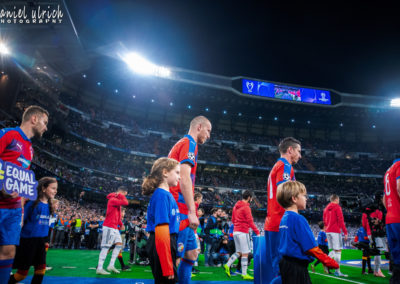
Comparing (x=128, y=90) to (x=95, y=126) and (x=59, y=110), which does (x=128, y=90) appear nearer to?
(x=95, y=126)

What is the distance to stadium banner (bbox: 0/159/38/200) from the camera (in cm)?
287

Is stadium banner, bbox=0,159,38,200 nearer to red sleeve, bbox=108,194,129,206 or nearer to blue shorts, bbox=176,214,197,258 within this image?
blue shorts, bbox=176,214,197,258

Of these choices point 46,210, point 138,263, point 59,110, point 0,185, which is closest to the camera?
point 0,185

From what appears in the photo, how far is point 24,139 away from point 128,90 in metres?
35.8

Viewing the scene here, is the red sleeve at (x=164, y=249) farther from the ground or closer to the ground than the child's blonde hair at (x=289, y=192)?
closer to the ground

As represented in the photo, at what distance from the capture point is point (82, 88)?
37031 mm

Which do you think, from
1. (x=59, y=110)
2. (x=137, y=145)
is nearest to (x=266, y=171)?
(x=137, y=145)

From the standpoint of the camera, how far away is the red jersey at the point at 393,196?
327cm

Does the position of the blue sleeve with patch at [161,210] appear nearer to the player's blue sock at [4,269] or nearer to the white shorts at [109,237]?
the player's blue sock at [4,269]

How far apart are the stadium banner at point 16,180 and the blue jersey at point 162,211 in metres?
1.89

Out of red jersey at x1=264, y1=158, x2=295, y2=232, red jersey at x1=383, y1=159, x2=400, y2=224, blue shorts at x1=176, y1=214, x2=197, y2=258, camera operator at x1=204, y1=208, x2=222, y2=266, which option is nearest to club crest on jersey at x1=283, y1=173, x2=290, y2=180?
red jersey at x1=264, y1=158, x2=295, y2=232

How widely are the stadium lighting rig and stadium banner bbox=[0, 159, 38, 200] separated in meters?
31.5

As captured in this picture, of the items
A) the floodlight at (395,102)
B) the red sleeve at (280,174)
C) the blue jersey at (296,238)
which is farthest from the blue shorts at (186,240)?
the floodlight at (395,102)

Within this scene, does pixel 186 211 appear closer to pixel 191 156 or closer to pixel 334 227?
pixel 191 156
